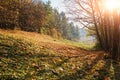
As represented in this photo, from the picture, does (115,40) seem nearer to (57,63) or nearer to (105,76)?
(105,76)

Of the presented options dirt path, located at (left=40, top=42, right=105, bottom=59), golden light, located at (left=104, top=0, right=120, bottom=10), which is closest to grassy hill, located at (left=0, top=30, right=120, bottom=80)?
dirt path, located at (left=40, top=42, right=105, bottom=59)

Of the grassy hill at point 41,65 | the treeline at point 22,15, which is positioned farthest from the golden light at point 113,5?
the treeline at point 22,15

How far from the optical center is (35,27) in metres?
32.3

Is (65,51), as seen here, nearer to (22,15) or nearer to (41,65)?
(41,65)

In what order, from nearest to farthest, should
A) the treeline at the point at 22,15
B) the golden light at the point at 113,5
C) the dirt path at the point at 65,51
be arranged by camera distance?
1. the dirt path at the point at 65,51
2. the golden light at the point at 113,5
3. the treeline at the point at 22,15

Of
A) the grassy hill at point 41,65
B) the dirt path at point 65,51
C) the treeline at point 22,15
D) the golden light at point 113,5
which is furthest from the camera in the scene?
the treeline at point 22,15

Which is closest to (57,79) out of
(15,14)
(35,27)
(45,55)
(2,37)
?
(45,55)

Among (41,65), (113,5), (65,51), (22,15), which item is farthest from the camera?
(22,15)

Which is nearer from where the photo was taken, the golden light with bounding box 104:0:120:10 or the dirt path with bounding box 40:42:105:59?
the dirt path with bounding box 40:42:105:59

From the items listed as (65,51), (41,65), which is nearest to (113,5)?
(65,51)

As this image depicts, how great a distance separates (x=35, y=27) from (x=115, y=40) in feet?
59.6

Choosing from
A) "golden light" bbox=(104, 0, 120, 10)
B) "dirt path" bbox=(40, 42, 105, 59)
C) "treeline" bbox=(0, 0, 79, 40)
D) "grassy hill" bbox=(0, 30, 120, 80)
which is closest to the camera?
"grassy hill" bbox=(0, 30, 120, 80)

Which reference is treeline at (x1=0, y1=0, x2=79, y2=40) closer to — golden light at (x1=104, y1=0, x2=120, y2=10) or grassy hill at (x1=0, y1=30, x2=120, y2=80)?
grassy hill at (x1=0, y1=30, x2=120, y2=80)

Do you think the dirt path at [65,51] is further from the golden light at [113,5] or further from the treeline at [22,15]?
the treeline at [22,15]
